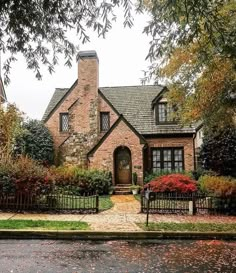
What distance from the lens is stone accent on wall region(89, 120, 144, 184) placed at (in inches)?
982

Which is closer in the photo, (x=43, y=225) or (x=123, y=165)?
(x=43, y=225)

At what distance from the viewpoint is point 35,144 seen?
28.3m

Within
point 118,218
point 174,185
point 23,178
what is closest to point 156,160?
point 174,185

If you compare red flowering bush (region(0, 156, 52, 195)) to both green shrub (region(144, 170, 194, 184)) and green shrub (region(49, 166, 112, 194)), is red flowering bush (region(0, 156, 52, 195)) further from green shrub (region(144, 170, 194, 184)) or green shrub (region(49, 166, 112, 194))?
green shrub (region(144, 170, 194, 184))

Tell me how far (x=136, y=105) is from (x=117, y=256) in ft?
69.9

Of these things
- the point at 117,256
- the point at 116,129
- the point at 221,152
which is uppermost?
the point at 116,129

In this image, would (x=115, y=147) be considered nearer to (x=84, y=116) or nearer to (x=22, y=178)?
(x=84, y=116)

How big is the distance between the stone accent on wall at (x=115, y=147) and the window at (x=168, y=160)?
Answer: 1860 millimetres

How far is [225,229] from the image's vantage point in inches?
462

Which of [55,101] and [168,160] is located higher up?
[55,101]

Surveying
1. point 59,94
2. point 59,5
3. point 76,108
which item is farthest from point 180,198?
point 59,94

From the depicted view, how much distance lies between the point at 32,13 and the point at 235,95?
479 inches

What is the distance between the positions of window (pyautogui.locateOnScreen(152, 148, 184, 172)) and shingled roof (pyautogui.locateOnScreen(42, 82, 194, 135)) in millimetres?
1368

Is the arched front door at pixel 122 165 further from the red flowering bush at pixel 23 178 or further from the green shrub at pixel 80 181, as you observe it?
the red flowering bush at pixel 23 178
